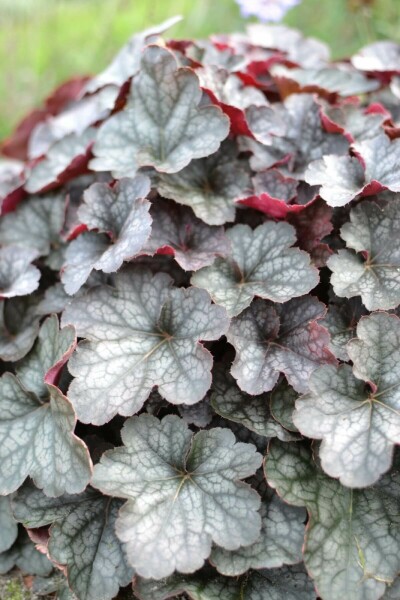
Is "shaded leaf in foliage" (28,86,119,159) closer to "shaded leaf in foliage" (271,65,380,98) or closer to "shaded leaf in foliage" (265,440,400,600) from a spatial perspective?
"shaded leaf in foliage" (271,65,380,98)

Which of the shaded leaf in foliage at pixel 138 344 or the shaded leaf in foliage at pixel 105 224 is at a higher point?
the shaded leaf in foliage at pixel 105 224

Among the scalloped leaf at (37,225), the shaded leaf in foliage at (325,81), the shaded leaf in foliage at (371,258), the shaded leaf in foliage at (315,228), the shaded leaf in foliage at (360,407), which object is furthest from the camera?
the shaded leaf in foliage at (325,81)

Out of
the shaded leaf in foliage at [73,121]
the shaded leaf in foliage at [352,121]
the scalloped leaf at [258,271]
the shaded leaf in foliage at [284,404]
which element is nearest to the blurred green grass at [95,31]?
the shaded leaf in foliage at [73,121]

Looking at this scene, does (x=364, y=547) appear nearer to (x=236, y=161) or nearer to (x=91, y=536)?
(x=91, y=536)

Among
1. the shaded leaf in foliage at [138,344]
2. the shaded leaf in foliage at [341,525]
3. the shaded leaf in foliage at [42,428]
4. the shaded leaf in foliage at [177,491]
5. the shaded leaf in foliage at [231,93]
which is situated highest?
the shaded leaf in foliage at [231,93]

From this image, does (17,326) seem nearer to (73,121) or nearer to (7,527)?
(7,527)

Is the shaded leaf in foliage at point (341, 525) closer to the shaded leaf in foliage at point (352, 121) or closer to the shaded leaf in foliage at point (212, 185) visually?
the shaded leaf in foliage at point (212, 185)

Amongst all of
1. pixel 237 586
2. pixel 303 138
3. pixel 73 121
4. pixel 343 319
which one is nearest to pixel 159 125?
pixel 303 138

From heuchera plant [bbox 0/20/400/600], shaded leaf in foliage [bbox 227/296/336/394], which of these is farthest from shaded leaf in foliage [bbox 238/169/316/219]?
shaded leaf in foliage [bbox 227/296/336/394]
